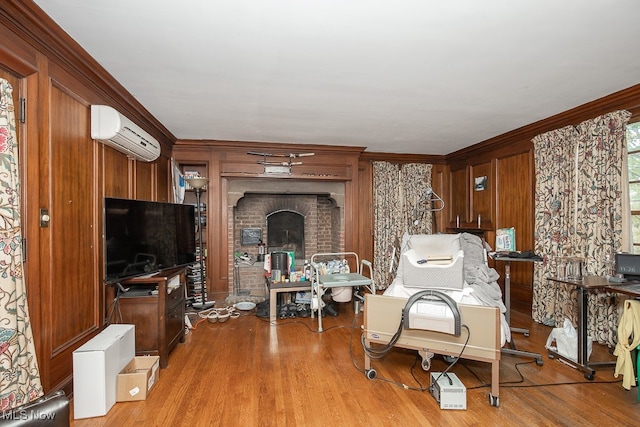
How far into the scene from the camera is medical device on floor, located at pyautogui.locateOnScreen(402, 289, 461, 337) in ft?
6.50

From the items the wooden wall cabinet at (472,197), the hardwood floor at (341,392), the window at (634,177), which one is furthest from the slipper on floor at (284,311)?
the window at (634,177)

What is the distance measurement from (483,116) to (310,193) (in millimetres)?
2619

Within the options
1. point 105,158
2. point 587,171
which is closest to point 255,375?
point 105,158

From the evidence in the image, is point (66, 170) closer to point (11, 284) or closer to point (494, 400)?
point (11, 284)

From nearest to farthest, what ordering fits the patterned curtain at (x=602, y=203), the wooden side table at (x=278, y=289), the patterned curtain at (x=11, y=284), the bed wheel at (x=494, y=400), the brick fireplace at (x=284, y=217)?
the patterned curtain at (x=11, y=284) → the bed wheel at (x=494, y=400) → the patterned curtain at (x=602, y=203) → the wooden side table at (x=278, y=289) → the brick fireplace at (x=284, y=217)

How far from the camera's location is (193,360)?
2.62m

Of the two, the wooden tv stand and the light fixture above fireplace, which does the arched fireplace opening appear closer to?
the light fixture above fireplace

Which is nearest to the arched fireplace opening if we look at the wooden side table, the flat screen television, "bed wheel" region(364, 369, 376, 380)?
the wooden side table

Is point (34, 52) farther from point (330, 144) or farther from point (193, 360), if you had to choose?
point (330, 144)

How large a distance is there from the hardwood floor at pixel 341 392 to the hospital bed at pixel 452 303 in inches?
7.7

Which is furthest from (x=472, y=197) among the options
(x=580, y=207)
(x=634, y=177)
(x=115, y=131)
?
(x=115, y=131)

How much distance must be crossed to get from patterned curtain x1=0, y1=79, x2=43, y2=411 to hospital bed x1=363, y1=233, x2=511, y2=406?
2.05m

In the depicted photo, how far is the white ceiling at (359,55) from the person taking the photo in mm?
1608

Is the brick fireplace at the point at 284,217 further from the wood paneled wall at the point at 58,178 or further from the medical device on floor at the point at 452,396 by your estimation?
the medical device on floor at the point at 452,396
